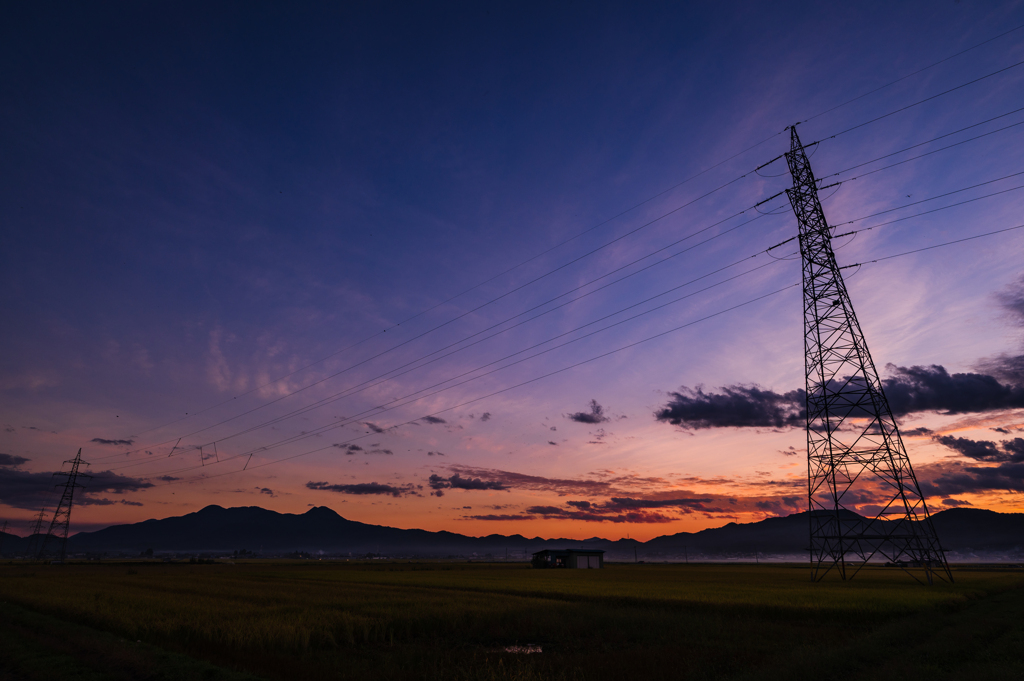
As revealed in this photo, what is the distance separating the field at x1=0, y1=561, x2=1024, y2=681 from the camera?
16875 mm

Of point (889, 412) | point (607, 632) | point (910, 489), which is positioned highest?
point (889, 412)

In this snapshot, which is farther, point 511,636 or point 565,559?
point 565,559

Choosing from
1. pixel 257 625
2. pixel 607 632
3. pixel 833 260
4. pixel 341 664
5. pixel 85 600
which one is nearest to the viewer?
pixel 341 664

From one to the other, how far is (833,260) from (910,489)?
18.8 m

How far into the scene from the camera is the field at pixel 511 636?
55.4 ft

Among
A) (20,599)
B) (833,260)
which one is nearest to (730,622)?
(833,260)

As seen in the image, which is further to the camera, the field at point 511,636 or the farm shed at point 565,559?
the farm shed at point 565,559

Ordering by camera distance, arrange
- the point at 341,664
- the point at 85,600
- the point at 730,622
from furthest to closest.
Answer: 1. the point at 85,600
2. the point at 730,622
3. the point at 341,664

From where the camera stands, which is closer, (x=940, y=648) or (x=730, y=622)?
(x=940, y=648)

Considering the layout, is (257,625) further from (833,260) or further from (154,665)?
(833,260)

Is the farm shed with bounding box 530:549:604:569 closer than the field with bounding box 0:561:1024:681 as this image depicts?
No

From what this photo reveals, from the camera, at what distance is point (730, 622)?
26391 millimetres

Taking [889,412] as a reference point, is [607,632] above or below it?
below

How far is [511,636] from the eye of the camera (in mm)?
24750
